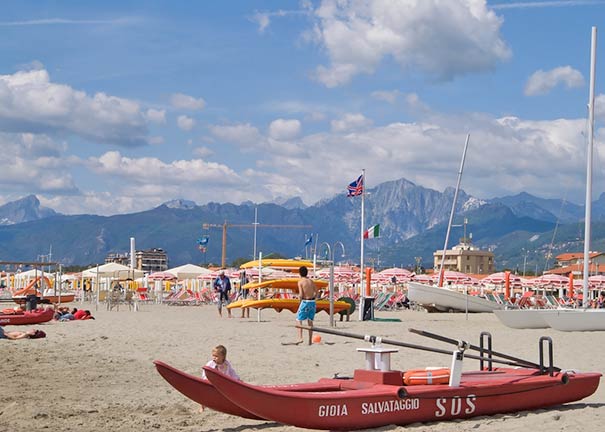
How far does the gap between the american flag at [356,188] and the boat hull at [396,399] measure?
2042 cm

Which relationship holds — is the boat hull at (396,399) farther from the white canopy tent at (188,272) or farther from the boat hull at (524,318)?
the white canopy tent at (188,272)

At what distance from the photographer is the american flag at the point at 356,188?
96.7 feet

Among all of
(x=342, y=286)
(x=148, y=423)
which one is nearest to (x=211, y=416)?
(x=148, y=423)

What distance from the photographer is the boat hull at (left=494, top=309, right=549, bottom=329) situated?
22.2 m

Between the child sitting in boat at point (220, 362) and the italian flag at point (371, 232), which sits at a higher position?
the italian flag at point (371, 232)

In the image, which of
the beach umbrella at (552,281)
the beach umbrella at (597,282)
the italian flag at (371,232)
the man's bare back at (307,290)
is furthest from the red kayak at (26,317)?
the beach umbrella at (597,282)

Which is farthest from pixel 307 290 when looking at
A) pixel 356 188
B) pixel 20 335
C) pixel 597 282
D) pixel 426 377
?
pixel 597 282

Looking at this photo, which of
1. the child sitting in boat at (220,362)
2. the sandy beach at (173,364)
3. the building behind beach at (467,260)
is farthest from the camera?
the building behind beach at (467,260)

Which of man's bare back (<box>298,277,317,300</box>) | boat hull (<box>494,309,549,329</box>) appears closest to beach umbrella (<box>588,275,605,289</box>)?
boat hull (<box>494,309,549,329</box>)

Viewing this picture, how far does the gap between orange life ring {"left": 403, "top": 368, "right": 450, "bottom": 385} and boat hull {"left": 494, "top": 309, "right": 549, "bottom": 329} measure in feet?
46.4

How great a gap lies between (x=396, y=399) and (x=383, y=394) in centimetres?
16

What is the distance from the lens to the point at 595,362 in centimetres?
1427

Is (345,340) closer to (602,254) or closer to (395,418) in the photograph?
(395,418)

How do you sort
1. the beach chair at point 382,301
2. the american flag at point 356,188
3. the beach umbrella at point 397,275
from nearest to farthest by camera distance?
the american flag at point 356,188, the beach chair at point 382,301, the beach umbrella at point 397,275
